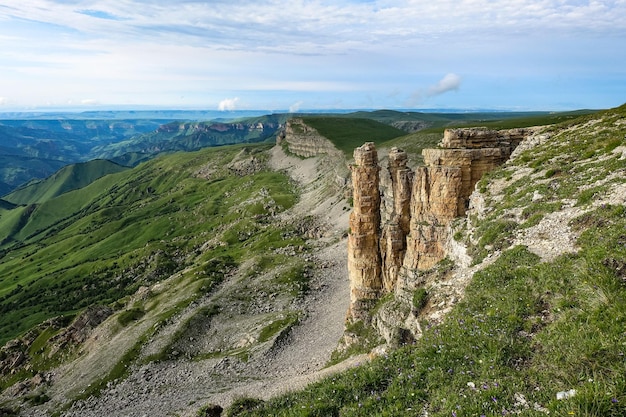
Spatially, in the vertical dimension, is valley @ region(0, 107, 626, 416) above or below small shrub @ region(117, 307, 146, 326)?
above

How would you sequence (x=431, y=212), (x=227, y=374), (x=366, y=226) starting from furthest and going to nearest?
(x=227, y=374)
(x=366, y=226)
(x=431, y=212)

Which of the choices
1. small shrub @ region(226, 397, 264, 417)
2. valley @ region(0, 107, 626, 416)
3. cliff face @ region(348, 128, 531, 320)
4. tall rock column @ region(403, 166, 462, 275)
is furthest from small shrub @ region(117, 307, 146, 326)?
small shrub @ region(226, 397, 264, 417)

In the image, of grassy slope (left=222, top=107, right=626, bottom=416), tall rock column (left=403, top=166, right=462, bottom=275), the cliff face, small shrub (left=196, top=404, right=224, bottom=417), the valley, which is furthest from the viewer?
the cliff face

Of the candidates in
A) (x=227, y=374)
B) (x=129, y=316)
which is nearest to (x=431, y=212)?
(x=227, y=374)

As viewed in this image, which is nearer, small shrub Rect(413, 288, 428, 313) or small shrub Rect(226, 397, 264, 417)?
small shrub Rect(226, 397, 264, 417)

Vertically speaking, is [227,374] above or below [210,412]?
below

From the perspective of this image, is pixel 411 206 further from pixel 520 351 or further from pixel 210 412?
pixel 520 351

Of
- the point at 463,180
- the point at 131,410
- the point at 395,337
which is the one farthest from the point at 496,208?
the point at 131,410

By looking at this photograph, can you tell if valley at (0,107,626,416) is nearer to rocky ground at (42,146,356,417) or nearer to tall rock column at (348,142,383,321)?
rocky ground at (42,146,356,417)
